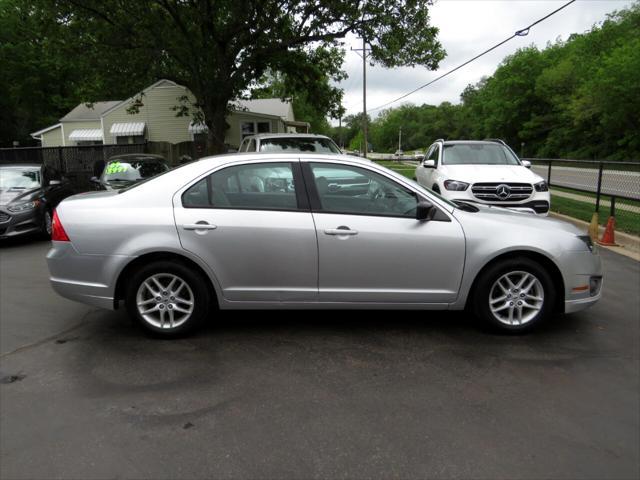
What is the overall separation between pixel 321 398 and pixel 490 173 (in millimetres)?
6925

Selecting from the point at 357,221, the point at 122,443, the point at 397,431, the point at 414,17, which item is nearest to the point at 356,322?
the point at 357,221

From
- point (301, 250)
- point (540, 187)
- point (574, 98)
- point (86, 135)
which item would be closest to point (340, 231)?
point (301, 250)

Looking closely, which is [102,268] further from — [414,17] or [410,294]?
[414,17]

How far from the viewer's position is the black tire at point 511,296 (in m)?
4.18

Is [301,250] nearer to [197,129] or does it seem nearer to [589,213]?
[589,213]

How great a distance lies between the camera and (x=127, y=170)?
35.4ft

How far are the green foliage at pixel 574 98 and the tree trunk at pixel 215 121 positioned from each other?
39.3 m

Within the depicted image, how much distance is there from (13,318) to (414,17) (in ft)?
51.5

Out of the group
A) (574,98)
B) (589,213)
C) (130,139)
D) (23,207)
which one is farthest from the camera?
(574,98)

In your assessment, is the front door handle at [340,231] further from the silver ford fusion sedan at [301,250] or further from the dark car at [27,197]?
the dark car at [27,197]

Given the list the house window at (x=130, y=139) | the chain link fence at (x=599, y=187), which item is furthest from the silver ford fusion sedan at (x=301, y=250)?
the house window at (x=130, y=139)

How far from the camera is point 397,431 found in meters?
2.88

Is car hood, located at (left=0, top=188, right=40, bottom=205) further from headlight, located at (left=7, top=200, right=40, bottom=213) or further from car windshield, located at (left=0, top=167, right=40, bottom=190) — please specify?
car windshield, located at (left=0, top=167, right=40, bottom=190)

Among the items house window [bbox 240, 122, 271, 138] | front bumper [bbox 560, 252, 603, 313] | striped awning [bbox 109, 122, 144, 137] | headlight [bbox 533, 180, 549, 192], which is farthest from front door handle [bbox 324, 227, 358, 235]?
striped awning [bbox 109, 122, 144, 137]
